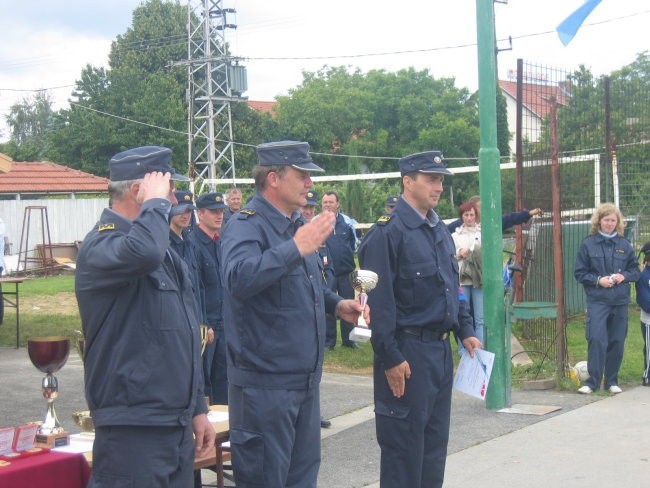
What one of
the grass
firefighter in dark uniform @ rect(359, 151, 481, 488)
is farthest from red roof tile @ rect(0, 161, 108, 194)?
firefighter in dark uniform @ rect(359, 151, 481, 488)

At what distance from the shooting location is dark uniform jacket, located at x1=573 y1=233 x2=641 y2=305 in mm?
9406

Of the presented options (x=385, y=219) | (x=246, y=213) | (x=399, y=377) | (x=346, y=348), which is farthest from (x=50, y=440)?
(x=346, y=348)

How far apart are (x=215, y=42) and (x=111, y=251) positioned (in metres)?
37.0

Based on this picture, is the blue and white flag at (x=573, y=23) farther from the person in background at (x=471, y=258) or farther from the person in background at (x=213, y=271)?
the person in background at (x=213, y=271)

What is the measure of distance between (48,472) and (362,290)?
1682mm

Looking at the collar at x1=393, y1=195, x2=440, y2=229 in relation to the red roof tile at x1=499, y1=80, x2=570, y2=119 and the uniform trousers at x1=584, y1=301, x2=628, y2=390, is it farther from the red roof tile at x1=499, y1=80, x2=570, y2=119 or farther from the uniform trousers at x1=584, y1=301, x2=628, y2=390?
the red roof tile at x1=499, y1=80, x2=570, y2=119

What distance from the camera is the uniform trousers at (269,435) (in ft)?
12.9

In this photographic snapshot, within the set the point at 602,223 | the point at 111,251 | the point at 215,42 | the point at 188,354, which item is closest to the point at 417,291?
the point at 188,354

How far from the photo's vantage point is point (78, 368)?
37.8 feet

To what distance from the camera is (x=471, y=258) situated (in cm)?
1107

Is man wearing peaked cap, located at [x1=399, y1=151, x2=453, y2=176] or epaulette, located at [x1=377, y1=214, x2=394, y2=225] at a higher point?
man wearing peaked cap, located at [x1=399, y1=151, x2=453, y2=176]

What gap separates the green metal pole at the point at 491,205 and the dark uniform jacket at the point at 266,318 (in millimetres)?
4511

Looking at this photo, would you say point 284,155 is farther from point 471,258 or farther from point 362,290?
point 471,258

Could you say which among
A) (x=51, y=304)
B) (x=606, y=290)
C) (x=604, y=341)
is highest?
(x=606, y=290)
